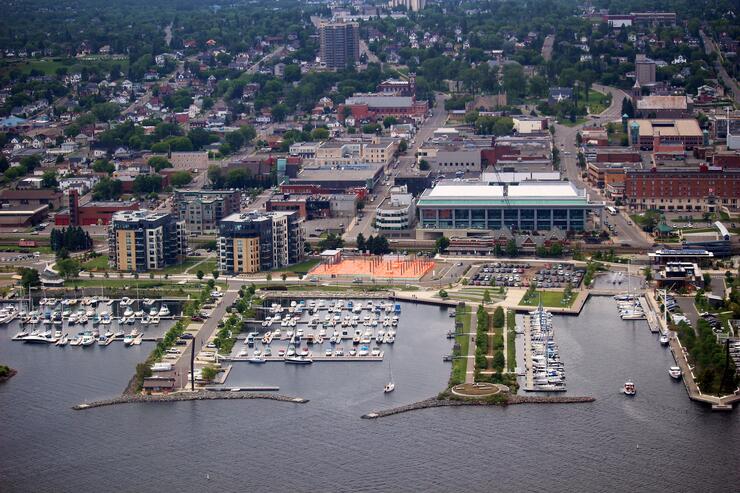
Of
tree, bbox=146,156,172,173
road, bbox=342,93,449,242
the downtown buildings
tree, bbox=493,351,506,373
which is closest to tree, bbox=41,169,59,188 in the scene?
tree, bbox=146,156,172,173

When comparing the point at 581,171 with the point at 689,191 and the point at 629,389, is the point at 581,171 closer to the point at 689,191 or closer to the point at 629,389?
the point at 689,191

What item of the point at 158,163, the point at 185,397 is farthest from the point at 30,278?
the point at 158,163

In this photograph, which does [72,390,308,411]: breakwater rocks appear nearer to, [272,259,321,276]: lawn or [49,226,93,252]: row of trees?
[272,259,321,276]: lawn

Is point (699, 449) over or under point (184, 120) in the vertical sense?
under

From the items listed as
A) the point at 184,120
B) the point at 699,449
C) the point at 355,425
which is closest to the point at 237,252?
the point at 355,425

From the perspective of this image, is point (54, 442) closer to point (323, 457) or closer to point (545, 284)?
point (323, 457)

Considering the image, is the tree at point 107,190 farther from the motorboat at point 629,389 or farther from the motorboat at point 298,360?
the motorboat at point 629,389
